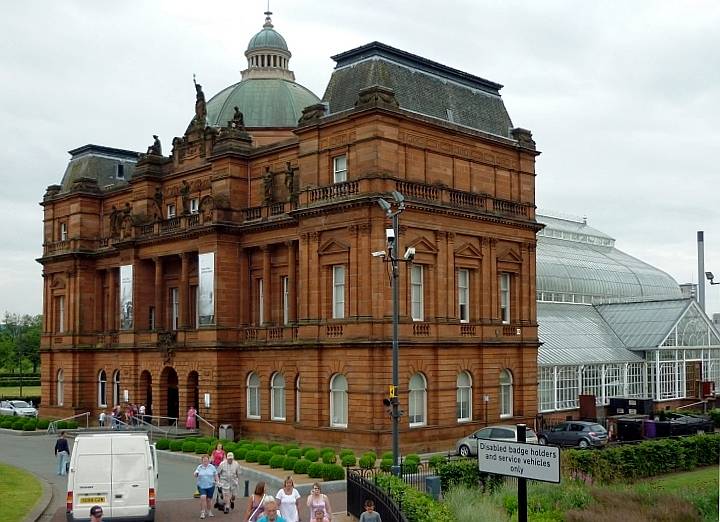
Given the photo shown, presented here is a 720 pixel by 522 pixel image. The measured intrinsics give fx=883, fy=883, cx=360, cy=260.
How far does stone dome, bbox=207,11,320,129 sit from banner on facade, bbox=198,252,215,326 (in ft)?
36.5

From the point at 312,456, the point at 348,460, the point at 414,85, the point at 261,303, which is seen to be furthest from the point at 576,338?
the point at 312,456

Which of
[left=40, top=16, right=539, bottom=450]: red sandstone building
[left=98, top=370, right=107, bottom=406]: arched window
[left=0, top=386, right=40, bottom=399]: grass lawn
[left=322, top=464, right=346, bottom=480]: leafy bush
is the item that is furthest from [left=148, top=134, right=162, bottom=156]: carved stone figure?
[left=0, top=386, right=40, bottom=399]: grass lawn

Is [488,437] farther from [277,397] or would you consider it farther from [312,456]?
[277,397]

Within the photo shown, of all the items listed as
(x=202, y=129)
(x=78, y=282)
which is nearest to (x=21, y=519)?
(x=202, y=129)

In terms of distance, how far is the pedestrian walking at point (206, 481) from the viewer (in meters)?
26.5

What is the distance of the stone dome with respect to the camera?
57.5 m

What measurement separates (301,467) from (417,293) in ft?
38.5

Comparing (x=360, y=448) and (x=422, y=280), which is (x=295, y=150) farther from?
(x=360, y=448)

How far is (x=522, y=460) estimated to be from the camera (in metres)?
14.9

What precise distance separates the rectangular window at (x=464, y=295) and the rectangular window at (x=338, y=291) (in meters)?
6.32

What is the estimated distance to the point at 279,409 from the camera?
47531 millimetres

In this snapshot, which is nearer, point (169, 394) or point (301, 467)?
point (301, 467)

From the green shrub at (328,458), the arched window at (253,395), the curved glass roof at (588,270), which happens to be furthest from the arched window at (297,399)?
the curved glass roof at (588,270)

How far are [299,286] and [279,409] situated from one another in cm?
712
